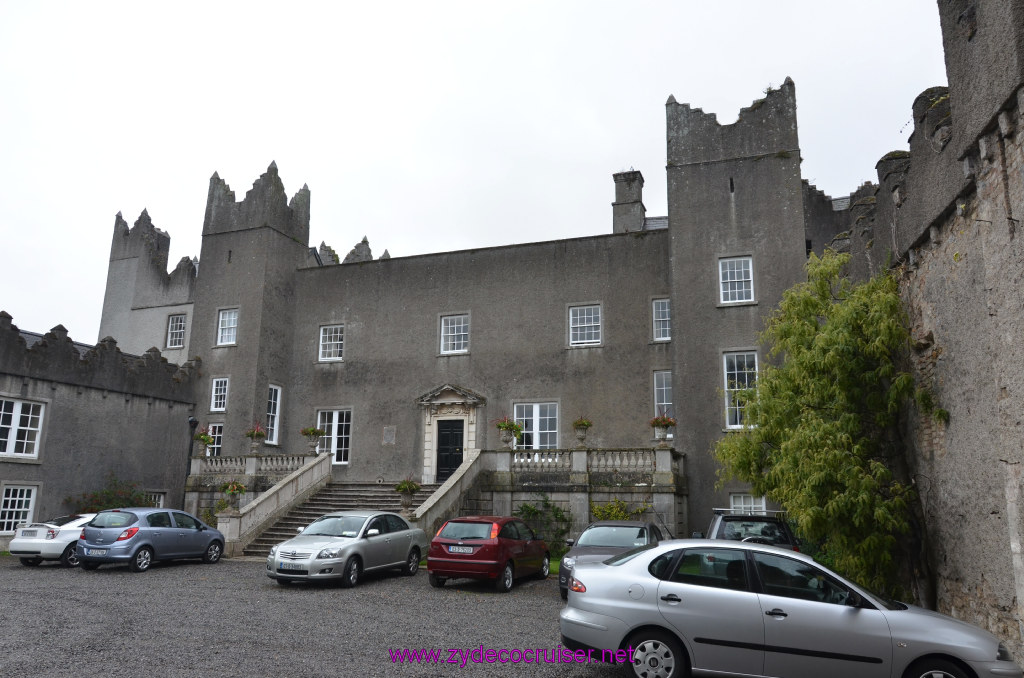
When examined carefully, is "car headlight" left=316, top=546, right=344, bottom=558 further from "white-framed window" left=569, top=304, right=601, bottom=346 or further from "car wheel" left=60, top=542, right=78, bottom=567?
"white-framed window" left=569, top=304, right=601, bottom=346

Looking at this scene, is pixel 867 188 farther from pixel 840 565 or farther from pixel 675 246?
pixel 840 565

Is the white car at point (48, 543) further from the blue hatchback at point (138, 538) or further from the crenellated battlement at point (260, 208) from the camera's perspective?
the crenellated battlement at point (260, 208)

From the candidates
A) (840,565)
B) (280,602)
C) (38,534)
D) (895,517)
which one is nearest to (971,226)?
(895,517)

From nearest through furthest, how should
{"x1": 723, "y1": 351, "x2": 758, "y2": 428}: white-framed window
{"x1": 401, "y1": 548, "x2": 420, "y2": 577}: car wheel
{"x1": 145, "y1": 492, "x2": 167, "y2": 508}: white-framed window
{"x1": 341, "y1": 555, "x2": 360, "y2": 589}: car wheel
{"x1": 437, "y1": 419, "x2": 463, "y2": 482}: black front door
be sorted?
{"x1": 341, "y1": 555, "x2": 360, "y2": 589}: car wheel
{"x1": 401, "y1": 548, "x2": 420, "y2": 577}: car wheel
{"x1": 723, "y1": 351, "x2": 758, "y2": 428}: white-framed window
{"x1": 437, "y1": 419, "x2": 463, "y2": 482}: black front door
{"x1": 145, "y1": 492, "x2": 167, "y2": 508}: white-framed window

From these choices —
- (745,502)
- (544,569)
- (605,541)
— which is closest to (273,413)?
(544,569)

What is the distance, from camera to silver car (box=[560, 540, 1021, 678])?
6934mm

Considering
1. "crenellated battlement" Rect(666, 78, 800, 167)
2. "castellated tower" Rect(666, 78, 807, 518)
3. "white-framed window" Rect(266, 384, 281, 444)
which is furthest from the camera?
"white-framed window" Rect(266, 384, 281, 444)

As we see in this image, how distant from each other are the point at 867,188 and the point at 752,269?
5021 mm

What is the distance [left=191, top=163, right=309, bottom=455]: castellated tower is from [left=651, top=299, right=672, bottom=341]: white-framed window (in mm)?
13735

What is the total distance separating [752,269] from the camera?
21547mm

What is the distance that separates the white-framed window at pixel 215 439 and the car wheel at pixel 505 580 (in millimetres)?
15401

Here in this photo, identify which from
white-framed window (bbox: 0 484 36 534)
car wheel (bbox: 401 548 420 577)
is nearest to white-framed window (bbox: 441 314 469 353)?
car wheel (bbox: 401 548 420 577)

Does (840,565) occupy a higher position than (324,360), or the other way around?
(324,360)

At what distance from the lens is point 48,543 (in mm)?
17234
